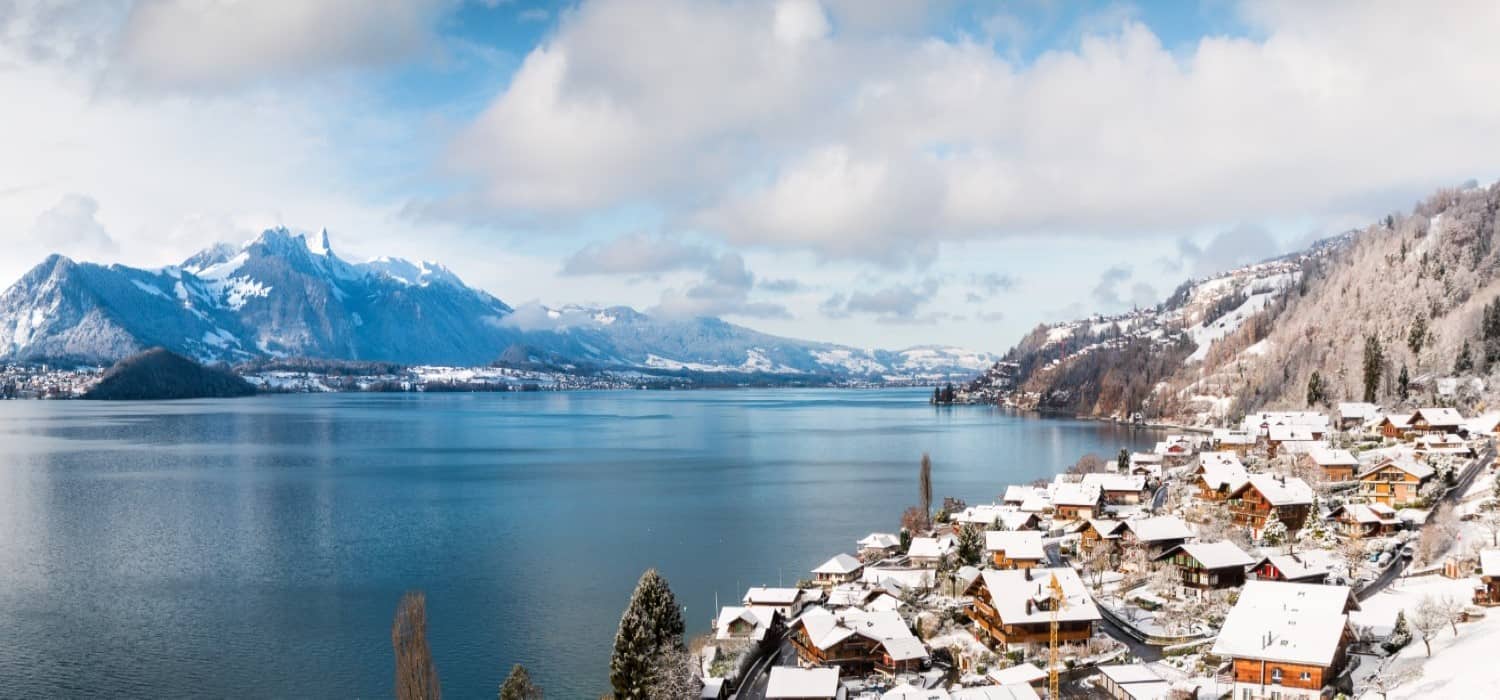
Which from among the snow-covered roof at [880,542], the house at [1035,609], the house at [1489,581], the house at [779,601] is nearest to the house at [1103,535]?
the snow-covered roof at [880,542]

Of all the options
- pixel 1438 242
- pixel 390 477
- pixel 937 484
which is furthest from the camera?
pixel 1438 242

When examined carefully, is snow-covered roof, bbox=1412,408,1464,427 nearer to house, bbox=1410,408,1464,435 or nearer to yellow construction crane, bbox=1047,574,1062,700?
house, bbox=1410,408,1464,435

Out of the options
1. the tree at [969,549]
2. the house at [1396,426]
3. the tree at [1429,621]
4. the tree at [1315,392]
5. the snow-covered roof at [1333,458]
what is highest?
the tree at [1315,392]

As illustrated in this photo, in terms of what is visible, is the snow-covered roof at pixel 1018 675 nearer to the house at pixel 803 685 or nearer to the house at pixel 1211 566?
the house at pixel 803 685

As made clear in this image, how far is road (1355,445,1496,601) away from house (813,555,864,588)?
17985 millimetres

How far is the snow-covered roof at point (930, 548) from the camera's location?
41656 mm

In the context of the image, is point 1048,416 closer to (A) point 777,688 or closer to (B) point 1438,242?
(B) point 1438,242

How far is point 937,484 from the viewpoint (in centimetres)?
7100

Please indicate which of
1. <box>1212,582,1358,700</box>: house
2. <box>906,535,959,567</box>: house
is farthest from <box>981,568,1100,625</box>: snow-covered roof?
<box>906,535,959,567</box>: house

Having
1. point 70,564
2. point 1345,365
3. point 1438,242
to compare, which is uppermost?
point 1438,242

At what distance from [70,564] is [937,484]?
5243 cm

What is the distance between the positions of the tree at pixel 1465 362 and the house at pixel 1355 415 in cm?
863

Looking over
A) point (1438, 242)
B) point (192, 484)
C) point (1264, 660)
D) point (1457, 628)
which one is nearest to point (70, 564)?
point (192, 484)

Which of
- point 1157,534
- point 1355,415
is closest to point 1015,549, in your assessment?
point 1157,534
